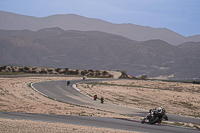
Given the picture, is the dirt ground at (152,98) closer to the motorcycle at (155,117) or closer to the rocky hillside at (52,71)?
the motorcycle at (155,117)

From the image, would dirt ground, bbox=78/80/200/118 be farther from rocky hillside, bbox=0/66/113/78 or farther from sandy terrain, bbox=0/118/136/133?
rocky hillside, bbox=0/66/113/78

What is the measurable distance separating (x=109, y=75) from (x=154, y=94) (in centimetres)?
5222

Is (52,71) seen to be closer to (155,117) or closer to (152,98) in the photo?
(152,98)

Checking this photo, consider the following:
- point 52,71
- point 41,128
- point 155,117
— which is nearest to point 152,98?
point 155,117

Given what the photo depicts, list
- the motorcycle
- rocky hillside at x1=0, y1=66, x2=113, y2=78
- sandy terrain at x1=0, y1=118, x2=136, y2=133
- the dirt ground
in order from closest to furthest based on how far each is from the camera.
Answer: sandy terrain at x1=0, y1=118, x2=136, y2=133
the motorcycle
the dirt ground
rocky hillside at x1=0, y1=66, x2=113, y2=78

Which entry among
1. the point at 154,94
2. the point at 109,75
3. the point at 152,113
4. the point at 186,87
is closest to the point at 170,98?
the point at 154,94

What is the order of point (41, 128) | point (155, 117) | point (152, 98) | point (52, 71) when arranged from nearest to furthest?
point (41, 128)
point (155, 117)
point (152, 98)
point (52, 71)

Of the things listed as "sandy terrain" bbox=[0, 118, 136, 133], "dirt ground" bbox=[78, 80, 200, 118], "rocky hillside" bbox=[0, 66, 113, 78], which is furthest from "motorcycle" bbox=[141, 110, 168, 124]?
"rocky hillside" bbox=[0, 66, 113, 78]

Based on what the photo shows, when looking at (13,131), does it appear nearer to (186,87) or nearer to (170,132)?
(170,132)

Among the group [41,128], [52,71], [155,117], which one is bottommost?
[41,128]

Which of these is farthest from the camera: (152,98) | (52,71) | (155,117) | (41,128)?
(52,71)

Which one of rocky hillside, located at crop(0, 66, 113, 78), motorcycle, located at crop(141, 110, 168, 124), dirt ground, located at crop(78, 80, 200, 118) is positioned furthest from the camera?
rocky hillside, located at crop(0, 66, 113, 78)

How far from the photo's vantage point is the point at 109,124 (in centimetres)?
1666

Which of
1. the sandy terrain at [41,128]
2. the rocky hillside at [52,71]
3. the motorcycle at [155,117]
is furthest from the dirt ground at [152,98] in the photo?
the rocky hillside at [52,71]
